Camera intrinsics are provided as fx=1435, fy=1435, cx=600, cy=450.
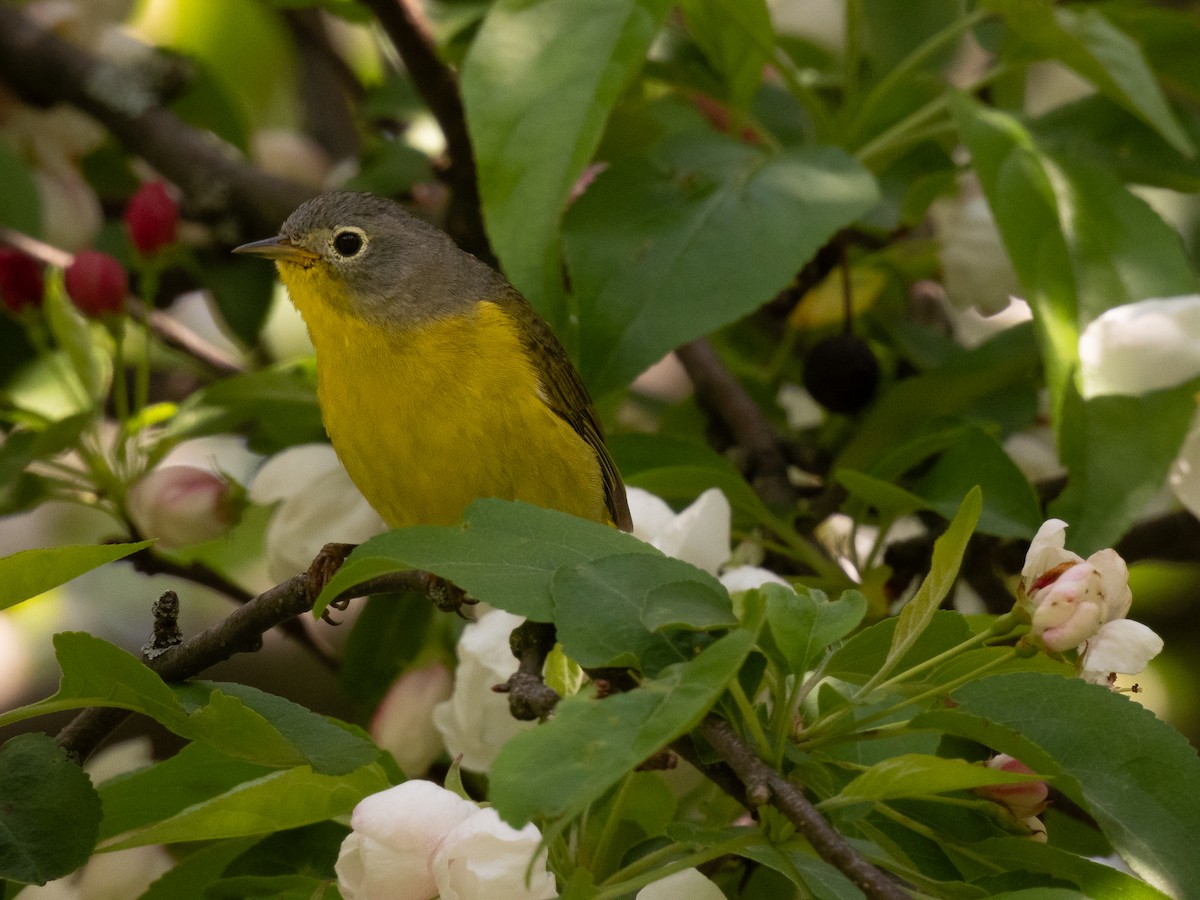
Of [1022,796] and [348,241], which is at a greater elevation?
[348,241]

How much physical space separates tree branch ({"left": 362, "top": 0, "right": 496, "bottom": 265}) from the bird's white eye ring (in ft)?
0.72

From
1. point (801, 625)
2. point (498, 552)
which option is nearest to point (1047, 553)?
point (801, 625)

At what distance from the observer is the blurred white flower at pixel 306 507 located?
212 cm

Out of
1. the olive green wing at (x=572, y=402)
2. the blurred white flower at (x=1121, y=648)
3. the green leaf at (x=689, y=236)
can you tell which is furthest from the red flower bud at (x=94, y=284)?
the blurred white flower at (x=1121, y=648)

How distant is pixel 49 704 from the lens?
1.23 metres

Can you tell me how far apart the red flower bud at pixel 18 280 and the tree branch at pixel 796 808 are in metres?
1.68

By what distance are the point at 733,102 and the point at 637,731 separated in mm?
1621

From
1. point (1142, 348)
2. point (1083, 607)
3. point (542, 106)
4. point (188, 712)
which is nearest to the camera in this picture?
point (1083, 607)

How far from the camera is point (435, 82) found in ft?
7.83

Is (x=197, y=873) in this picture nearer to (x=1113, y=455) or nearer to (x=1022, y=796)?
(x=1022, y=796)

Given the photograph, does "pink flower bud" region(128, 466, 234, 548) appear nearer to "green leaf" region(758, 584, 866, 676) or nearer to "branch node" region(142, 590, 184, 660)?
"branch node" region(142, 590, 184, 660)

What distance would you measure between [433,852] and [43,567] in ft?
A: 1.33

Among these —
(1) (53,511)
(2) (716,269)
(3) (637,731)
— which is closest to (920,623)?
(3) (637,731)

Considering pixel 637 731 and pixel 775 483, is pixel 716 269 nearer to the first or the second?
pixel 775 483
